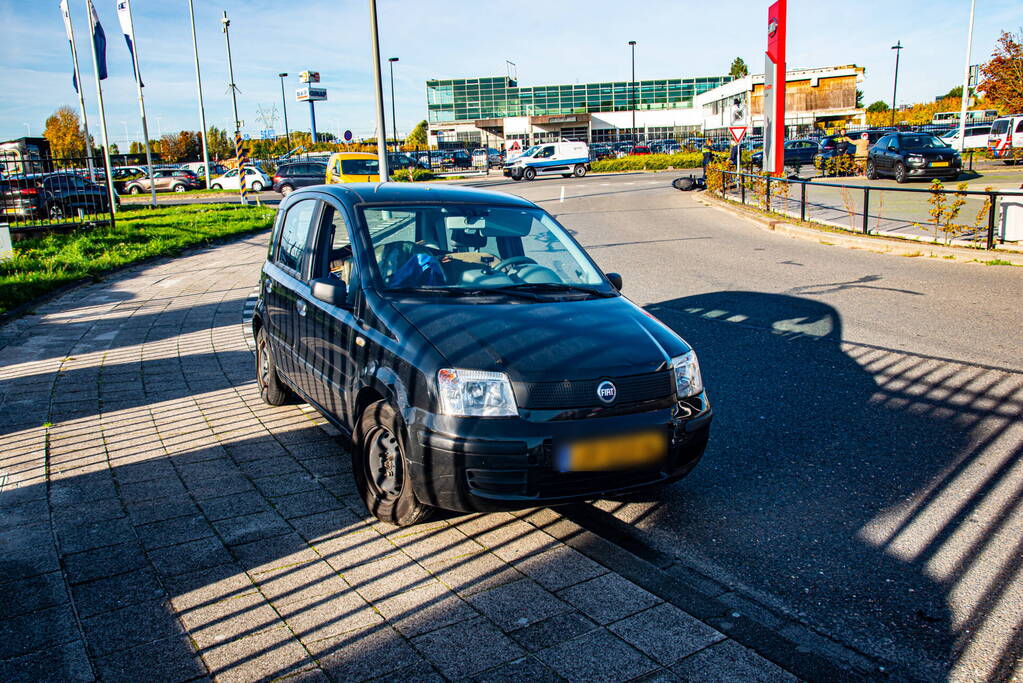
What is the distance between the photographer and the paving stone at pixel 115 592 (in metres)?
3.24

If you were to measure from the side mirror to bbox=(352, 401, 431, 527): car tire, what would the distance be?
72 cm

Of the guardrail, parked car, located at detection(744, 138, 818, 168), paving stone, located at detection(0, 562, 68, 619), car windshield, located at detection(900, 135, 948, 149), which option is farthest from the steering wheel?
parked car, located at detection(744, 138, 818, 168)

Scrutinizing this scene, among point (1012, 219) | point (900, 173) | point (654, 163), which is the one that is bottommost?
point (1012, 219)

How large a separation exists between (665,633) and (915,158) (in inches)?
1079

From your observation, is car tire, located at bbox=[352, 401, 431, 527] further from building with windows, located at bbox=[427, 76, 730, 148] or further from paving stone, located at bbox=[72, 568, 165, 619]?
building with windows, located at bbox=[427, 76, 730, 148]

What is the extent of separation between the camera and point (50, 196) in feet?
57.1

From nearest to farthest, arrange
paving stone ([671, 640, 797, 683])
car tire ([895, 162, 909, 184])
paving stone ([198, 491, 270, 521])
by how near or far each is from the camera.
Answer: paving stone ([671, 640, 797, 683]), paving stone ([198, 491, 270, 521]), car tire ([895, 162, 909, 184])

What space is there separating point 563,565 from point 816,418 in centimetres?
280

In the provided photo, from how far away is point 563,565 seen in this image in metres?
3.59

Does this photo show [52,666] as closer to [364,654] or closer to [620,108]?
[364,654]

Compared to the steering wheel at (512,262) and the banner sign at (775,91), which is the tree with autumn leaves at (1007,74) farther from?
the steering wheel at (512,262)

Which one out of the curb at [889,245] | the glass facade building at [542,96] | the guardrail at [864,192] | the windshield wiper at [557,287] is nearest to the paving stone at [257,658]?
the windshield wiper at [557,287]

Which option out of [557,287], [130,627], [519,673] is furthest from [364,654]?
[557,287]

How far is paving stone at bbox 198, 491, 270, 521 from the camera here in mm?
4141
